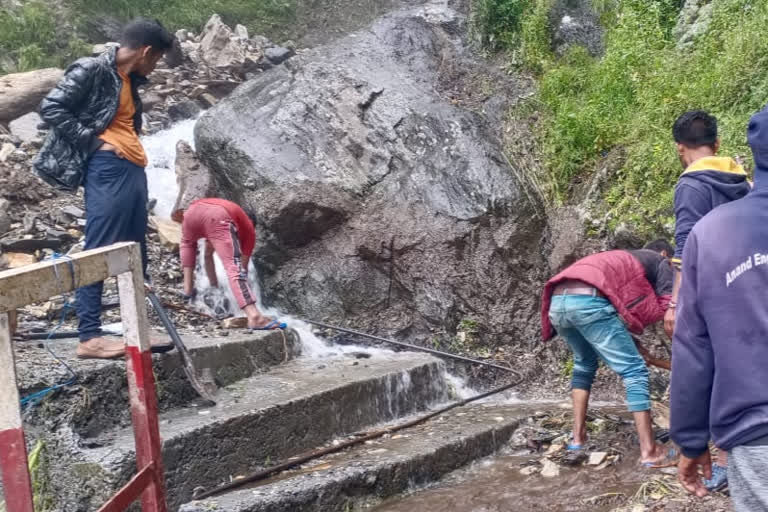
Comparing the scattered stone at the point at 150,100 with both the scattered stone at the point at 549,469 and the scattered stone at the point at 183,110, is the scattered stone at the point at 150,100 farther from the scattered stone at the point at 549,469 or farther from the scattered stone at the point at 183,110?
the scattered stone at the point at 549,469

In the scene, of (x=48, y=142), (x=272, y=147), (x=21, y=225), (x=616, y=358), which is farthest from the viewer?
(x=272, y=147)

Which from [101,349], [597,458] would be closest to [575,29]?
[597,458]

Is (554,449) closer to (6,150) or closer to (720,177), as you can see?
(720,177)

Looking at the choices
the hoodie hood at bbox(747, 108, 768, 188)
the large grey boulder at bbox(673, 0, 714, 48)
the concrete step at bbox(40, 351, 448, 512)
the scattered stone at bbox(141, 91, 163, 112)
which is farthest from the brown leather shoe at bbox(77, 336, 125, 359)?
the scattered stone at bbox(141, 91, 163, 112)

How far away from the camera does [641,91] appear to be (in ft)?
24.0

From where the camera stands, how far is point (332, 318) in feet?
24.3

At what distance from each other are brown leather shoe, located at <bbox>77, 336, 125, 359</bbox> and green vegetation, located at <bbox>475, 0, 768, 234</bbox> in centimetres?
386

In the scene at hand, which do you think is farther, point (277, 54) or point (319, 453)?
point (277, 54)

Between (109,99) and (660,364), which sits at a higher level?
(109,99)

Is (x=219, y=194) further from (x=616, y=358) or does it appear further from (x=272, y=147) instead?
(x=616, y=358)

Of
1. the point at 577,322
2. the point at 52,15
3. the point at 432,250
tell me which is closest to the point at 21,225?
the point at 432,250

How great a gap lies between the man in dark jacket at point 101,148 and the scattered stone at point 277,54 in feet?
24.0

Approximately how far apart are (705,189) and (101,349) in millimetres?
3392

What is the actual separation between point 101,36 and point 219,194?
5697mm
